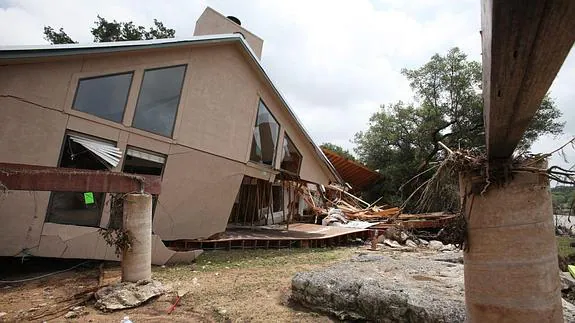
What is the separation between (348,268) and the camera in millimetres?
6109

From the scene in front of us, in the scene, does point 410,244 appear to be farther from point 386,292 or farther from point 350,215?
point 386,292

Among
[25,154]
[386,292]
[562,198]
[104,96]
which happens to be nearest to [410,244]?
[386,292]

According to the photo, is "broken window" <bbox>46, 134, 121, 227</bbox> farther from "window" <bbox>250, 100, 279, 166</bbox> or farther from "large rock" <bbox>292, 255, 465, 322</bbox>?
"large rock" <bbox>292, 255, 465, 322</bbox>

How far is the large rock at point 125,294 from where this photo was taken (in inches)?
202

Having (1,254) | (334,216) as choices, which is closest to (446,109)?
(334,216)

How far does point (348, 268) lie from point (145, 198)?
14.3 ft

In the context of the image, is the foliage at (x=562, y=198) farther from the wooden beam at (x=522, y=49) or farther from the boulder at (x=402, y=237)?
the boulder at (x=402, y=237)

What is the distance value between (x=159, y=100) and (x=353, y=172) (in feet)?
55.1

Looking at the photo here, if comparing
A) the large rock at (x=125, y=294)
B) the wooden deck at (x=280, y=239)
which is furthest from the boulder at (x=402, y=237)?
the large rock at (x=125, y=294)

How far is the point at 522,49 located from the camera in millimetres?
1411

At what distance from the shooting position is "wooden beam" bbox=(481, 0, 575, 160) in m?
1.22

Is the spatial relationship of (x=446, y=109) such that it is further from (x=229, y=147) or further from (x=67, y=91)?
→ (x=67, y=91)

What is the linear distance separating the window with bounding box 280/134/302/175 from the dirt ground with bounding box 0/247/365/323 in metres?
5.89

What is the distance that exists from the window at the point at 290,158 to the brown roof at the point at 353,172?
565cm
